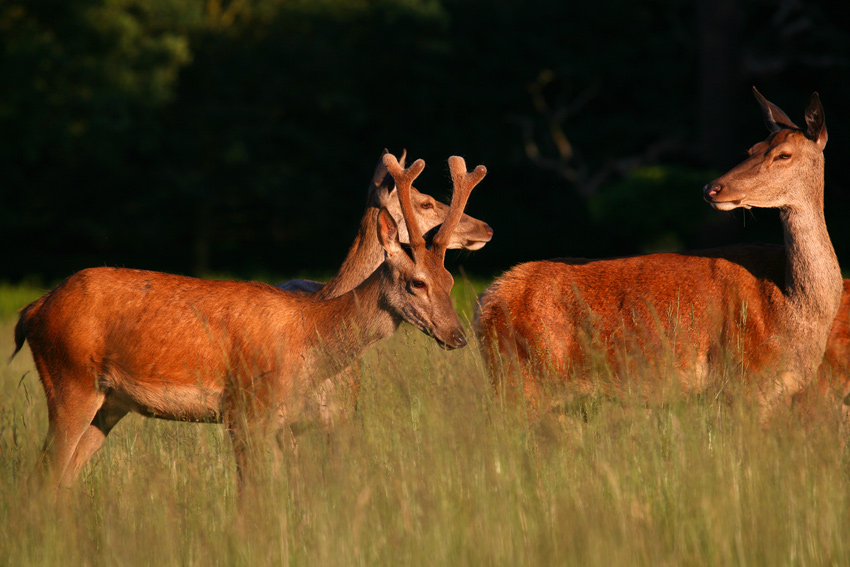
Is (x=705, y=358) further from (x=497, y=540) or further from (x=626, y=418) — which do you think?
(x=497, y=540)

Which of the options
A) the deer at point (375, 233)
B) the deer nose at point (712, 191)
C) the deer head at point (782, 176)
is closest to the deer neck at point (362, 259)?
A: the deer at point (375, 233)

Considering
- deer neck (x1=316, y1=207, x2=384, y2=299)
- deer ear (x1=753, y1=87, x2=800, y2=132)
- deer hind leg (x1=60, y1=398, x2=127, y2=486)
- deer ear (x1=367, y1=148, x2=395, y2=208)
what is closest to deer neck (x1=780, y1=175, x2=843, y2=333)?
deer ear (x1=753, y1=87, x2=800, y2=132)

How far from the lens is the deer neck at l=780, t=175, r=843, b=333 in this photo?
17.8 ft

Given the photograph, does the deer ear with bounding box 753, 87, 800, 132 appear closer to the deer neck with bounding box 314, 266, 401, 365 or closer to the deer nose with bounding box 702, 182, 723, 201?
the deer nose with bounding box 702, 182, 723, 201

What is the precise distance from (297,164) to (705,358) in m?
27.6

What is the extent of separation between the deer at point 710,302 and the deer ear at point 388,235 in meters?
0.71

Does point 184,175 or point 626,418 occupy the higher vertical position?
point 184,175

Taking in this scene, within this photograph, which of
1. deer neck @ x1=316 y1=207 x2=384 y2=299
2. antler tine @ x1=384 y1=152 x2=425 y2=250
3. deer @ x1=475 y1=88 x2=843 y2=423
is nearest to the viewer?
antler tine @ x1=384 y1=152 x2=425 y2=250

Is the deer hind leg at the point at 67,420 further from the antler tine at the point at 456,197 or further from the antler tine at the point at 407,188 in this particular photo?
the antler tine at the point at 456,197

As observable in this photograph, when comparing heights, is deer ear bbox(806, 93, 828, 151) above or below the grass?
above

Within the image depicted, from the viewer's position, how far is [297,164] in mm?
32219

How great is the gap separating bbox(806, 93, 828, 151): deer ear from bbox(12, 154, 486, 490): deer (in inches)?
78.5

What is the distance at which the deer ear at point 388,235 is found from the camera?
16.9 ft

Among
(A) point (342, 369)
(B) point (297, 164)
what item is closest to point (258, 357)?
(A) point (342, 369)
